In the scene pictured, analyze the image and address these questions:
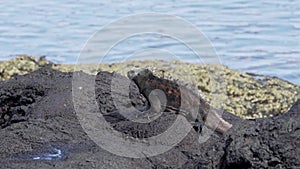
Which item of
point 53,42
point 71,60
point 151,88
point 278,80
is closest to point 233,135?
point 151,88

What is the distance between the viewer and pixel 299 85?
32.0ft

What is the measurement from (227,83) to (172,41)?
2729 mm

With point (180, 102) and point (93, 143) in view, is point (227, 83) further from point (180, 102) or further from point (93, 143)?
point (93, 143)

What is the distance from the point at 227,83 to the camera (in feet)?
29.9

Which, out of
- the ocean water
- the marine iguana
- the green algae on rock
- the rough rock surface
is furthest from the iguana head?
the ocean water

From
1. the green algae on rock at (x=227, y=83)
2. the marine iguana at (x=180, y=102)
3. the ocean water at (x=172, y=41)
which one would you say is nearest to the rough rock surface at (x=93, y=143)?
the marine iguana at (x=180, y=102)

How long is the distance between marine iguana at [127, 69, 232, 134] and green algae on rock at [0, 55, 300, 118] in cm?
294

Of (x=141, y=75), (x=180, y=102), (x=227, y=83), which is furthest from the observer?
(x=227, y=83)

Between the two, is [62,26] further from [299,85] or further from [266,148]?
[266,148]

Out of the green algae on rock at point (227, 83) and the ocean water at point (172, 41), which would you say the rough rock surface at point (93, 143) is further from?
A: the ocean water at point (172, 41)

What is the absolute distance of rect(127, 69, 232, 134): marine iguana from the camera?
473 centimetres

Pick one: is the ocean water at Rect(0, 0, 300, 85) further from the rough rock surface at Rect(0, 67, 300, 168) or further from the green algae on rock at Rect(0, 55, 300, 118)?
the rough rock surface at Rect(0, 67, 300, 168)

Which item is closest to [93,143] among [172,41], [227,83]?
[227,83]

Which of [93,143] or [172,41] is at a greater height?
[93,143]
